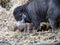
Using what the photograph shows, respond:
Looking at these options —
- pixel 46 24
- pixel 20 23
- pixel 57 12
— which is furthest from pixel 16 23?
pixel 57 12

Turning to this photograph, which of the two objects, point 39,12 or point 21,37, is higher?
point 39,12

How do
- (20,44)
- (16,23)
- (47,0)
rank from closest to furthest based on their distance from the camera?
(20,44), (47,0), (16,23)

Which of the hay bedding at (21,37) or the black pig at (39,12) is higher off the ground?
the black pig at (39,12)

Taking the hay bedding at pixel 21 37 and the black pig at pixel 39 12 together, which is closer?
the hay bedding at pixel 21 37

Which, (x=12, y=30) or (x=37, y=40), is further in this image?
(x=12, y=30)

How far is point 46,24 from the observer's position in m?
7.07

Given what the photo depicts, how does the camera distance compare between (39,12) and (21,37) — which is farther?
(39,12)

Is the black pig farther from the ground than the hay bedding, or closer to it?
farther from the ground

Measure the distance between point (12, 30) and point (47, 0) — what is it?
1.08 m

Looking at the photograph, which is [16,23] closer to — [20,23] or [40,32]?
[20,23]

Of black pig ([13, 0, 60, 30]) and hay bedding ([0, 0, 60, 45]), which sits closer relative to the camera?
hay bedding ([0, 0, 60, 45])

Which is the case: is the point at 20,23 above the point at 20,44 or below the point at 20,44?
above

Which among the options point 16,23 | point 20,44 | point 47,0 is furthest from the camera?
point 16,23

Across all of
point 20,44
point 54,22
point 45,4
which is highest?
point 45,4
